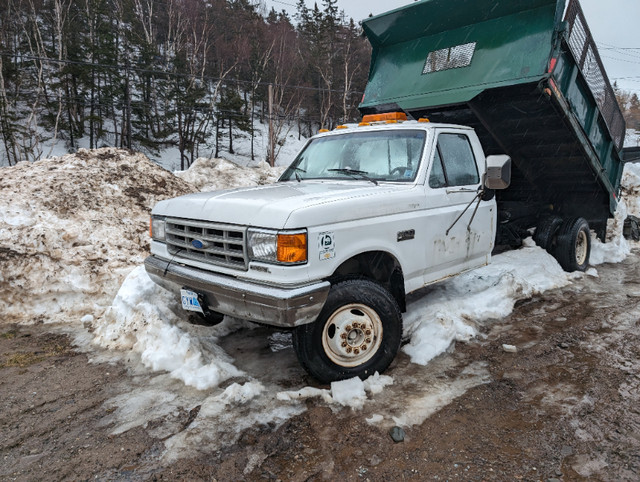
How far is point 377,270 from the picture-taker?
366cm

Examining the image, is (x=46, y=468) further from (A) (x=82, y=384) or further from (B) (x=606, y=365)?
(B) (x=606, y=365)

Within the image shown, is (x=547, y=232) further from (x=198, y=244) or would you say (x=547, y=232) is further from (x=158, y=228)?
(x=158, y=228)

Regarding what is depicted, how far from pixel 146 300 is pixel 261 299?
2081 mm

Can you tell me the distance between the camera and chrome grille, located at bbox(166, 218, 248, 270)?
306cm

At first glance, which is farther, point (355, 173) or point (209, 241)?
point (355, 173)

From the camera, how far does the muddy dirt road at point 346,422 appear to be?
2.44 meters

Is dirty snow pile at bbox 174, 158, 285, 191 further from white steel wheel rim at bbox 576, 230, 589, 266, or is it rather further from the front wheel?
the front wheel

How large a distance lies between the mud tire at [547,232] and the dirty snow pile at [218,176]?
691cm

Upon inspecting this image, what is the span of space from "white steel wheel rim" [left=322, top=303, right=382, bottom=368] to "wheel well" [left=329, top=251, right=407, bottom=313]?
0.29 meters

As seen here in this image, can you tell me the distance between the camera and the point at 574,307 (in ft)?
17.3

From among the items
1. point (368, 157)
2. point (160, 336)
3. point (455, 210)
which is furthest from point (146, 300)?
point (455, 210)

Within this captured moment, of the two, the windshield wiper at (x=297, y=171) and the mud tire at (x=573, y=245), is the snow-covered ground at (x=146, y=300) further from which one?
the windshield wiper at (x=297, y=171)

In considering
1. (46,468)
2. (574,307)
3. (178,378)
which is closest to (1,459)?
(46,468)

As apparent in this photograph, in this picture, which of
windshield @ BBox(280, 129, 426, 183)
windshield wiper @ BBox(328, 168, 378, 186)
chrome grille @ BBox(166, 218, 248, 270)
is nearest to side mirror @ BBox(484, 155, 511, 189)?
windshield @ BBox(280, 129, 426, 183)
